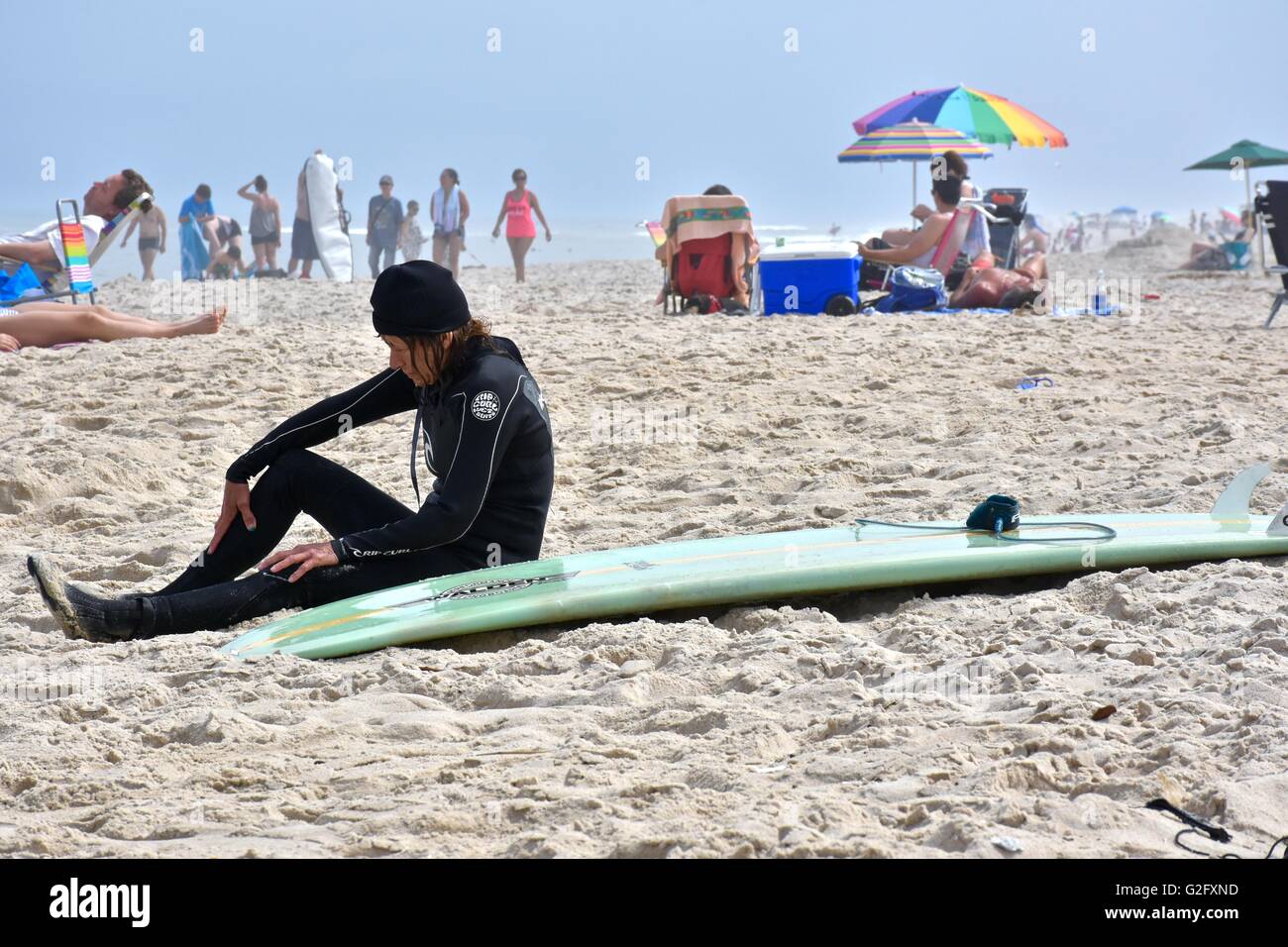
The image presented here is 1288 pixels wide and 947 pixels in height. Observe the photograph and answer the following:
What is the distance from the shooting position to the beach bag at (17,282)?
25.2 ft

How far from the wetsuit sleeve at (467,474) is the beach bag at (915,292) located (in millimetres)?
5829

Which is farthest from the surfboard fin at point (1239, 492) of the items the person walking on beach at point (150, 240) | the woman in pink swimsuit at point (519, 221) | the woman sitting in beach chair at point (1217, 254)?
the woman sitting in beach chair at point (1217, 254)

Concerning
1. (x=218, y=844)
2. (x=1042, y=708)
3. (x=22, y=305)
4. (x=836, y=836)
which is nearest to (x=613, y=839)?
(x=836, y=836)

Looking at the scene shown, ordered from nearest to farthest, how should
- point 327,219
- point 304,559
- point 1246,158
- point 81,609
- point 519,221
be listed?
point 81,609
point 304,559
point 327,219
point 519,221
point 1246,158

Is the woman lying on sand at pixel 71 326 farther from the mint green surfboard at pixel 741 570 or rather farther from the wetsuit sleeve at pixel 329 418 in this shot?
the mint green surfboard at pixel 741 570

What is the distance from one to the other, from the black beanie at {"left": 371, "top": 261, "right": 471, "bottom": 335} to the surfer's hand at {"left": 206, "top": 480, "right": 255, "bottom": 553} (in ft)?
1.82

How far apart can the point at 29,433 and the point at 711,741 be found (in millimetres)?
4191

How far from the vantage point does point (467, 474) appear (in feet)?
10.2

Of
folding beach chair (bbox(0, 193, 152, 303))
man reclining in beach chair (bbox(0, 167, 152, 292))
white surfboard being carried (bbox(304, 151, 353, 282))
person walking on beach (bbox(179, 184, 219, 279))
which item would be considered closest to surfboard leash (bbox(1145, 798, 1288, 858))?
man reclining in beach chair (bbox(0, 167, 152, 292))

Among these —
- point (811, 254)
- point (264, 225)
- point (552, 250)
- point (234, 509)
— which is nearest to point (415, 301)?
point (234, 509)

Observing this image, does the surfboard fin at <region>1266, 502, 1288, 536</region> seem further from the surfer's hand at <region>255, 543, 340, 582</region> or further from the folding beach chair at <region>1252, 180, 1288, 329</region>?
the folding beach chair at <region>1252, 180, 1288, 329</region>

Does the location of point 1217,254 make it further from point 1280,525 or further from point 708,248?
point 1280,525

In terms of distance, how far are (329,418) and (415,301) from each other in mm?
472

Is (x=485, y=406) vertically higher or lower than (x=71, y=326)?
lower
